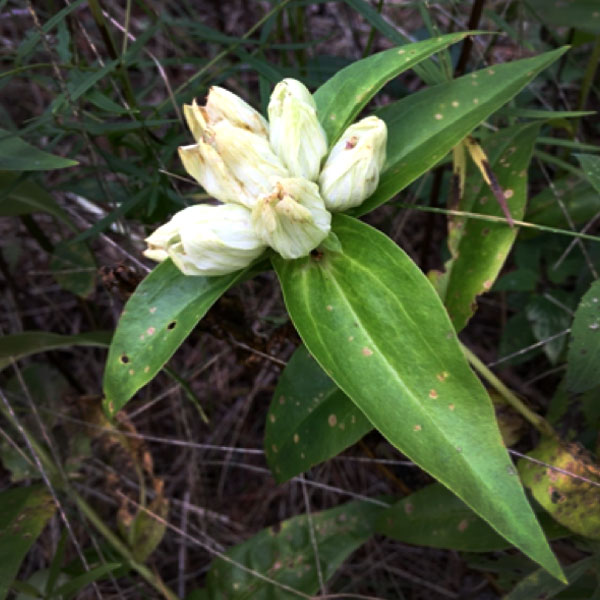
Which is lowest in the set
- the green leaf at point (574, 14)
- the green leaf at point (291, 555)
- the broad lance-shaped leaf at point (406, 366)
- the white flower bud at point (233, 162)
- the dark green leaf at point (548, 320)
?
the green leaf at point (291, 555)

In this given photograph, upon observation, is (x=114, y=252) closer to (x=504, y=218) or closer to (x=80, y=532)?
(x=80, y=532)

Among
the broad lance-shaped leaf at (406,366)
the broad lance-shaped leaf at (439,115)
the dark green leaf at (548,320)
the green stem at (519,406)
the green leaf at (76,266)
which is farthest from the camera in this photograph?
the green leaf at (76,266)

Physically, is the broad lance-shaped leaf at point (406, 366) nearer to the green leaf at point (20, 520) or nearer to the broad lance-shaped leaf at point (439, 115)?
the broad lance-shaped leaf at point (439, 115)

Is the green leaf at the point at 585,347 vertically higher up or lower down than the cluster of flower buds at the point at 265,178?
lower down

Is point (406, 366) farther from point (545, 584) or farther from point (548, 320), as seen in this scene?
point (548, 320)

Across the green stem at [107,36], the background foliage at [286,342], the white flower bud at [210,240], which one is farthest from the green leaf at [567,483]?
the green stem at [107,36]

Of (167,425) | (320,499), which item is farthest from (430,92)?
(167,425)

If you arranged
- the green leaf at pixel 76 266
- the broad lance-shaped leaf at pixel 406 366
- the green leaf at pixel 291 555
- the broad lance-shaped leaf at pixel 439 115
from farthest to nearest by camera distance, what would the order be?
the green leaf at pixel 76 266 < the green leaf at pixel 291 555 < the broad lance-shaped leaf at pixel 439 115 < the broad lance-shaped leaf at pixel 406 366

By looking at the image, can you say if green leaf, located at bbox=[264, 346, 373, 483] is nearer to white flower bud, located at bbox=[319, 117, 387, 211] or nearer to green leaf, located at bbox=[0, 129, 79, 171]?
white flower bud, located at bbox=[319, 117, 387, 211]
